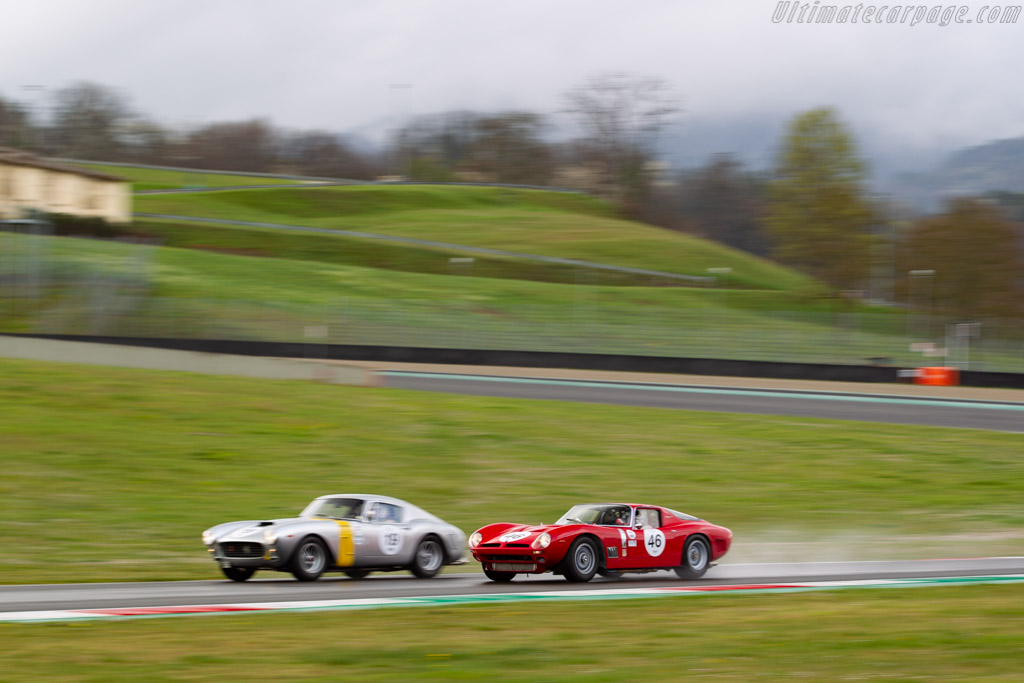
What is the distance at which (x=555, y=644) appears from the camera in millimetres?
7148

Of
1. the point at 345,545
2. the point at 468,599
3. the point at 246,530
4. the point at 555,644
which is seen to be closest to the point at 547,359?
the point at 345,545

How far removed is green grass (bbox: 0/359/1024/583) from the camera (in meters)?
14.0

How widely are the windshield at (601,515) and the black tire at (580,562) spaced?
0.31 m

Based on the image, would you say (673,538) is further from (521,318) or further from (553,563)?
(521,318)

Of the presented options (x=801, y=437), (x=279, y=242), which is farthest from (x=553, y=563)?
(x=279, y=242)

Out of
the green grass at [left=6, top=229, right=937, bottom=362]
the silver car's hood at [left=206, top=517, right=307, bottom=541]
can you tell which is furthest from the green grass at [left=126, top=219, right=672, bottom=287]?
the silver car's hood at [left=206, top=517, right=307, bottom=541]

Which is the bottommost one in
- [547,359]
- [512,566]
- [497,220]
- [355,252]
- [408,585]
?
[408,585]

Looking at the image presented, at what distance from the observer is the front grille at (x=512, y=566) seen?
33.9 ft

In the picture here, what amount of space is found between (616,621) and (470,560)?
5566 millimetres

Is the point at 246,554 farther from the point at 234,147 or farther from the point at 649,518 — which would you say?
the point at 234,147

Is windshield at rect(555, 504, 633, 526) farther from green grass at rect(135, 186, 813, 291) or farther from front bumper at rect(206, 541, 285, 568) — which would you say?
green grass at rect(135, 186, 813, 291)

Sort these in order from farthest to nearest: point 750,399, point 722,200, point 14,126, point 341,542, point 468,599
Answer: point 722,200, point 14,126, point 750,399, point 341,542, point 468,599

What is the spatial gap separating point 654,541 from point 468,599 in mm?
2412

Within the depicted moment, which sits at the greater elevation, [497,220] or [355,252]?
[497,220]
